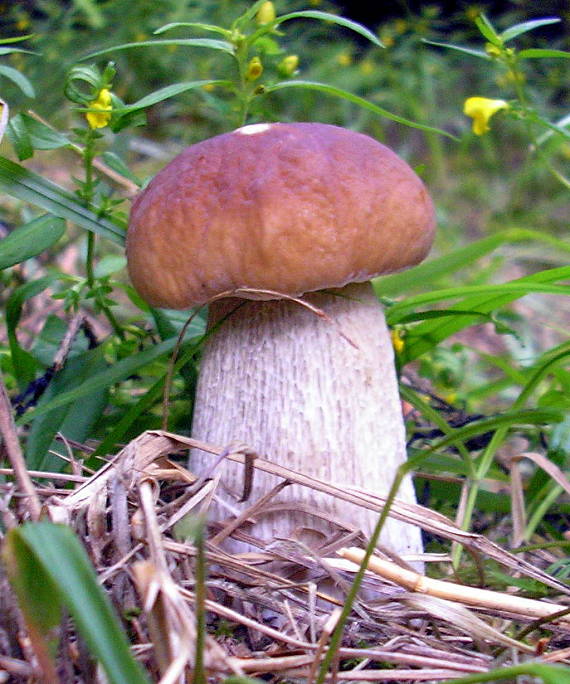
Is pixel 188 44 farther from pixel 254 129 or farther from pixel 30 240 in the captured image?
pixel 30 240

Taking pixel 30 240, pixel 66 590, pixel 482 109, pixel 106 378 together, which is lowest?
pixel 66 590

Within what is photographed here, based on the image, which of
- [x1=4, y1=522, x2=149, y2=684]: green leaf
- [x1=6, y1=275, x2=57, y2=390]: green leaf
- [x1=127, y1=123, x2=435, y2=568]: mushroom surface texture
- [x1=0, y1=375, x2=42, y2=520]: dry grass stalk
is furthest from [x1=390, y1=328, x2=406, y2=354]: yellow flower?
[x1=4, y1=522, x2=149, y2=684]: green leaf

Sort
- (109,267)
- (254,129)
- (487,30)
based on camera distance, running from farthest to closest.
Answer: (109,267)
(487,30)
(254,129)

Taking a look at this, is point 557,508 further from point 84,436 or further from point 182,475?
point 84,436

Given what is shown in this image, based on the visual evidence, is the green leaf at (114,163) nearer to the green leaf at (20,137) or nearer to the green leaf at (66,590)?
the green leaf at (20,137)

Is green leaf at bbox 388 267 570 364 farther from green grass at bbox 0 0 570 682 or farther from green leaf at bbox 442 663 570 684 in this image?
green leaf at bbox 442 663 570 684

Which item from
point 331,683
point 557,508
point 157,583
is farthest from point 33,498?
point 557,508

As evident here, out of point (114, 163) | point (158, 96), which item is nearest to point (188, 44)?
point (158, 96)
